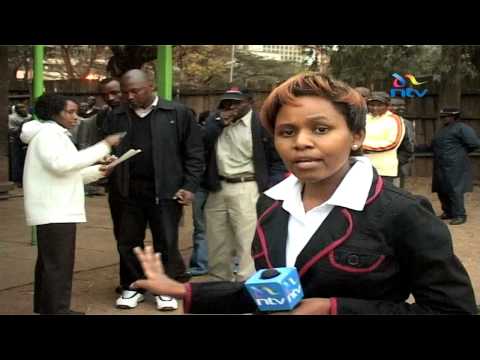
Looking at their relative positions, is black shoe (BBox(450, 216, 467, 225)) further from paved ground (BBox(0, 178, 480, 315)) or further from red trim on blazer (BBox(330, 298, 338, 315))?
red trim on blazer (BBox(330, 298, 338, 315))

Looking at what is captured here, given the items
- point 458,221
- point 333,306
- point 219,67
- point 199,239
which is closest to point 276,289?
point 333,306

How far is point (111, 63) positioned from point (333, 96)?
10986 mm

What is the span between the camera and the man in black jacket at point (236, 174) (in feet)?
20.8

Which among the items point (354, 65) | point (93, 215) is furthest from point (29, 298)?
point (354, 65)

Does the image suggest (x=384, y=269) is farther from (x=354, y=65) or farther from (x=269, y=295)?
(x=354, y=65)

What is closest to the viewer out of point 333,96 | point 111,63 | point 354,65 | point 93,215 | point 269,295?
point 269,295

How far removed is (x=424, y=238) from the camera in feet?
6.10

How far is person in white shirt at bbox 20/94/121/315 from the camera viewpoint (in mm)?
5207

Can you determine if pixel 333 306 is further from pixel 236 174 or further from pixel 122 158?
pixel 236 174

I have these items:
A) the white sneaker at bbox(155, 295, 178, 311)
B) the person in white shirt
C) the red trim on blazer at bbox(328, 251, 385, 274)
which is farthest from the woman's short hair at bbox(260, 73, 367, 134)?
the white sneaker at bbox(155, 295, 178, 311)

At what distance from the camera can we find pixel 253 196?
21.1 ft

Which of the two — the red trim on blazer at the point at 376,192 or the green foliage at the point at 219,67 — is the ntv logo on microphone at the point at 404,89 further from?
the red trim on blazer at the point at 376,192

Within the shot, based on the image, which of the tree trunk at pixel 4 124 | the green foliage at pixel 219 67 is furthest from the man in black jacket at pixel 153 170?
the green foliage at pixel 219 67

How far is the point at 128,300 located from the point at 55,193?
1268 millimetres
